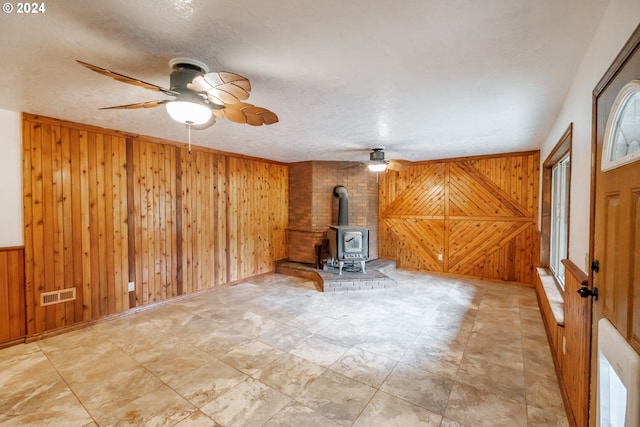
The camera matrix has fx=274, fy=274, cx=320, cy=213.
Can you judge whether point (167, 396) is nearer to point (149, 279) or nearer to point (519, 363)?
point (149, 279)

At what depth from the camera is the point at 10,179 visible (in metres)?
2.84

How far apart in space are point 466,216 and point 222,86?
208 inches

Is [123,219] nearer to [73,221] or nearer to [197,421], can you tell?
[73,221]

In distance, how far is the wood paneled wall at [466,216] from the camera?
4961 millimetres

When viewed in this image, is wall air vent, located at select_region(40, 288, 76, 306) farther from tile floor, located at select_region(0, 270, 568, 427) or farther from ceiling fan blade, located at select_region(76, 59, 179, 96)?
ceiling fan blade, located at select_region(76, 59, 179, 96)

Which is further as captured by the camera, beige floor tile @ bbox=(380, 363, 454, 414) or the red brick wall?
the red brick wall

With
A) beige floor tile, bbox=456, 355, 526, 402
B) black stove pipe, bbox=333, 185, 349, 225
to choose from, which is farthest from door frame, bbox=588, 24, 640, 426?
black stove pipe, bbox=333, 185, 349, 225

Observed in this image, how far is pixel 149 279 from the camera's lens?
3945 mm

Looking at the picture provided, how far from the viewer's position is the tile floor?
1883mm

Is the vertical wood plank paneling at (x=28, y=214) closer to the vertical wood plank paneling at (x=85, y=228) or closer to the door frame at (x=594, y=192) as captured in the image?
the vertical wood plank paneling at (x=85, y=228)

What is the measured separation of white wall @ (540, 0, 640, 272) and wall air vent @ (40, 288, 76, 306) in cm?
487

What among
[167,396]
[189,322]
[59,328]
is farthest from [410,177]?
[59,328]

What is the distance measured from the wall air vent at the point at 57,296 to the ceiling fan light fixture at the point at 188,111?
282cm

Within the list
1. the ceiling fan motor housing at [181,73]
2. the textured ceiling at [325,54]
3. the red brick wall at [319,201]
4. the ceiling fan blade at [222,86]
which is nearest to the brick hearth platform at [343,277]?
the red brick wall at [319,201]
